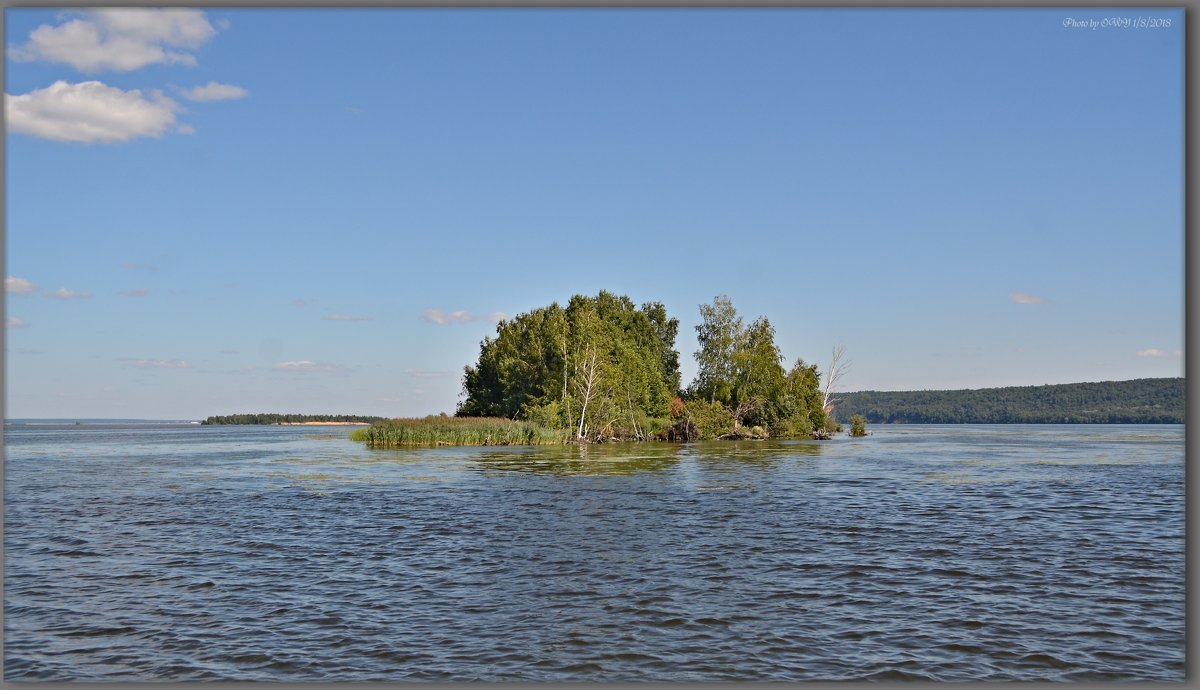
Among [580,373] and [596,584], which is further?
[580,373]

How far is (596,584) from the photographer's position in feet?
51.1

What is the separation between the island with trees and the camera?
245 feet

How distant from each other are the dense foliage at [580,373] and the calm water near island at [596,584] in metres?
45.3

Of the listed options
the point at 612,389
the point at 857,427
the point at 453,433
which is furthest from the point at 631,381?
the point at 857,427

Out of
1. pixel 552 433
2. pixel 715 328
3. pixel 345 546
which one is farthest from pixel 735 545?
pixel 715 328

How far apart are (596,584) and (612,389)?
213 ft

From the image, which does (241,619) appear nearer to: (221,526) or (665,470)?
(221,526)

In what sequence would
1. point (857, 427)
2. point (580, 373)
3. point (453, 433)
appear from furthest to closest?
point (857, 427) → point (580, 373) → point (453, 433)

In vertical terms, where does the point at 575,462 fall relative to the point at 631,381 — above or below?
below

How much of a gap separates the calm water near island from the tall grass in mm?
35742

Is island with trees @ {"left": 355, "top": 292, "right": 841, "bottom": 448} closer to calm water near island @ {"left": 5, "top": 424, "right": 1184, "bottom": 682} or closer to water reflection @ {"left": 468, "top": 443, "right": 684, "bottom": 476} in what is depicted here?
water reflection @ {"left": 468, "top": 443, "right": 684, "bottom": 476}

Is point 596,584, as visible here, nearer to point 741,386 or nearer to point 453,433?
point 453,433

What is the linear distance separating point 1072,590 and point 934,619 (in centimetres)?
402

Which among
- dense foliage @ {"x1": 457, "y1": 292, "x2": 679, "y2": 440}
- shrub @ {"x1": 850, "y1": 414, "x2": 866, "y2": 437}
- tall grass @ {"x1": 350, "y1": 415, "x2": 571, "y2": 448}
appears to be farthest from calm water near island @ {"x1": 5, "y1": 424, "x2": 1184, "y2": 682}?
shrub @ {"x1": 850, "y1": 414, "x2": 866, "y2": 437}
